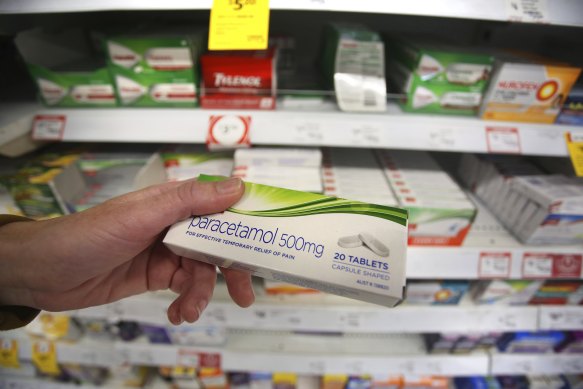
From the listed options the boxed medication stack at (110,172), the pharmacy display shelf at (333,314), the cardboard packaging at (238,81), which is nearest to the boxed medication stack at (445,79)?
the cardboard packaging at (238,81)

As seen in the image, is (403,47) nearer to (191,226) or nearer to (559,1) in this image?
(559,1)

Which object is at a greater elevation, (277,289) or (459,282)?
(459,282)

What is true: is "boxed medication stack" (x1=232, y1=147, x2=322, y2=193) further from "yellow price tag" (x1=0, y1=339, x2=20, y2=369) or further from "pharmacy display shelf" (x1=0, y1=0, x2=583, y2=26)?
"yellow price tag" (x1=0, y1=339, x2=20, y2=369)

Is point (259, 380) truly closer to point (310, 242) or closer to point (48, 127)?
point (310, 242)

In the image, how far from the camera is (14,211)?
1.06m

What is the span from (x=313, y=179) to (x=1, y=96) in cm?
108

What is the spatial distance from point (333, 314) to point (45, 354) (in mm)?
1276

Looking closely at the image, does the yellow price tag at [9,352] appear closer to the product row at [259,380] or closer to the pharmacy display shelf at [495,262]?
the product row at [259,380]

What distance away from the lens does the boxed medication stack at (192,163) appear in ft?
3.59

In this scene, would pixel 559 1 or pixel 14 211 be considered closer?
pixel 559 1

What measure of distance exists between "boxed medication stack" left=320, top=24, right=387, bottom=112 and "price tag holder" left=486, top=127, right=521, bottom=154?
0.31m

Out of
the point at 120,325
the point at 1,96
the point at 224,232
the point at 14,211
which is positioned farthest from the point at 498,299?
the point at 1,96

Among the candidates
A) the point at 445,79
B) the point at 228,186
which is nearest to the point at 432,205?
the point at 445,79

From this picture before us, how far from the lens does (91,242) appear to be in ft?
2.23
